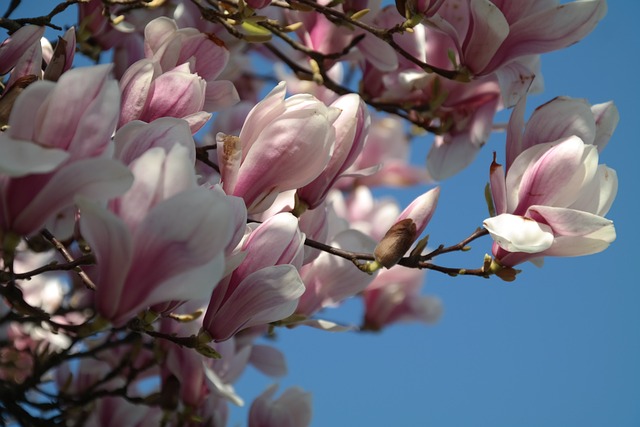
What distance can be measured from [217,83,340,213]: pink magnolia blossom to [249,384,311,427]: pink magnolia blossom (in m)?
0.49

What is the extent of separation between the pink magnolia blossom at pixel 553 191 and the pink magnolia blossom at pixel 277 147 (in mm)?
204

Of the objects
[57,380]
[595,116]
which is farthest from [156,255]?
[57,380]

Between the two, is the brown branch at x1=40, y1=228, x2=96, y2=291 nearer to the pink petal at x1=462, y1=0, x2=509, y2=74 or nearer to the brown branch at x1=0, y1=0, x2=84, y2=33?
the brown branch at x1=0, y1=0, x2=84, y2=33

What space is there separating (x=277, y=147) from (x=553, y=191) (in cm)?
30

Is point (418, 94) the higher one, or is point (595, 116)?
point (595, 116)

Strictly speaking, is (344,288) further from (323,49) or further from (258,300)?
(323,49)

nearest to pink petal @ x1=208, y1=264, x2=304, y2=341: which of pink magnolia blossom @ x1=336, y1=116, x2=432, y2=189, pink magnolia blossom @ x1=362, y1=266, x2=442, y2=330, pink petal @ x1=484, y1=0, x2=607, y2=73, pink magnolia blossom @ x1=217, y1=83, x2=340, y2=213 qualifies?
pink magnolia blossom @ x1=217, y1=83, x2=340, y2=213

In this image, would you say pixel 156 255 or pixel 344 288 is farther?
pixel 344 288

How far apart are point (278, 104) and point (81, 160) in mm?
278

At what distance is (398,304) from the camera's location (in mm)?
1980

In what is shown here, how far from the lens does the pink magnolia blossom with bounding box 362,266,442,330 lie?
194 cm

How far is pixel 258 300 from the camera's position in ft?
2.67

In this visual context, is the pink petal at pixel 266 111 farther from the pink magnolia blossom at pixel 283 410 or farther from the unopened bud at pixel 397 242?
the pink magnolia blossom at pixel 283 410

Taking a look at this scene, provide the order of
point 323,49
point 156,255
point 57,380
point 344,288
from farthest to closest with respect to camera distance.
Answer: point 57,380 → point 323,49 → point 344,288 → point 156,255
